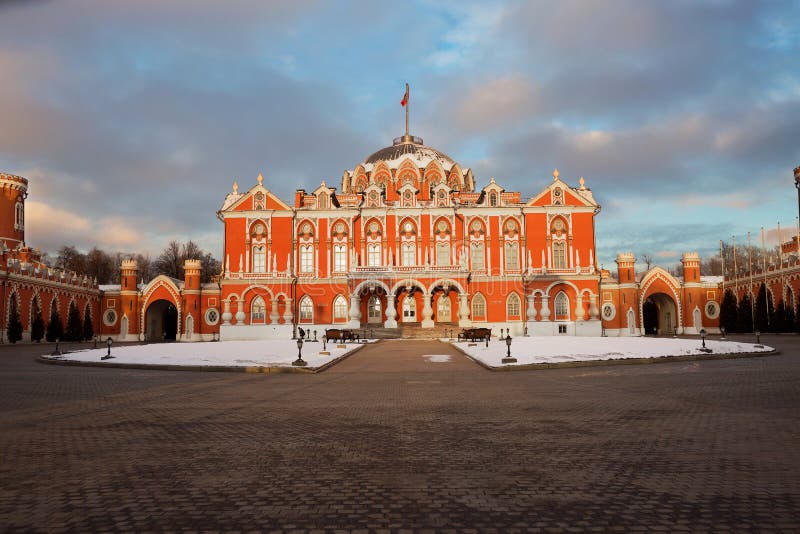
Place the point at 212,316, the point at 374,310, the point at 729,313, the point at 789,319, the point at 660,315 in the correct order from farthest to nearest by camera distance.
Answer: the point at 660,315, the point at 212,316, the point at 729,313, the point at 374,310, the point at 789,319

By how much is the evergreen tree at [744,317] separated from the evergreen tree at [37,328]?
61.5 metres

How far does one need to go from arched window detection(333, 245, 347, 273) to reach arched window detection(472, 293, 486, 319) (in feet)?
40.0

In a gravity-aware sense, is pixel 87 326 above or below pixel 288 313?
below

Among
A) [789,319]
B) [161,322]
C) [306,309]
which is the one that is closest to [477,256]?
[306,309]

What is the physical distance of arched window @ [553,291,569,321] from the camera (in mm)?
57906

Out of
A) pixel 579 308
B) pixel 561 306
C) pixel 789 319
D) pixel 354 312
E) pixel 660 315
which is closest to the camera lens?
pixel 789 319

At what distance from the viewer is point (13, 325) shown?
165 feet

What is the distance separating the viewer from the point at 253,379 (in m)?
20.4

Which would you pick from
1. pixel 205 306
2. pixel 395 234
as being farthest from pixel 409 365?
pixel 205 306

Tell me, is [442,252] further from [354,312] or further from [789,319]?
[789,319]

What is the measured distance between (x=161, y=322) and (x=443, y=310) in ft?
102

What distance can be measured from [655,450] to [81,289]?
64.5 meters

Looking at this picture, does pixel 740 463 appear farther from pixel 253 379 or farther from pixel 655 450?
pixel 253 379

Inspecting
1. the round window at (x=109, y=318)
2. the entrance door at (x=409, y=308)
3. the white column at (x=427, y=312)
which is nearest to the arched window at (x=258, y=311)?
the entrance door at (x=409, y=308)
